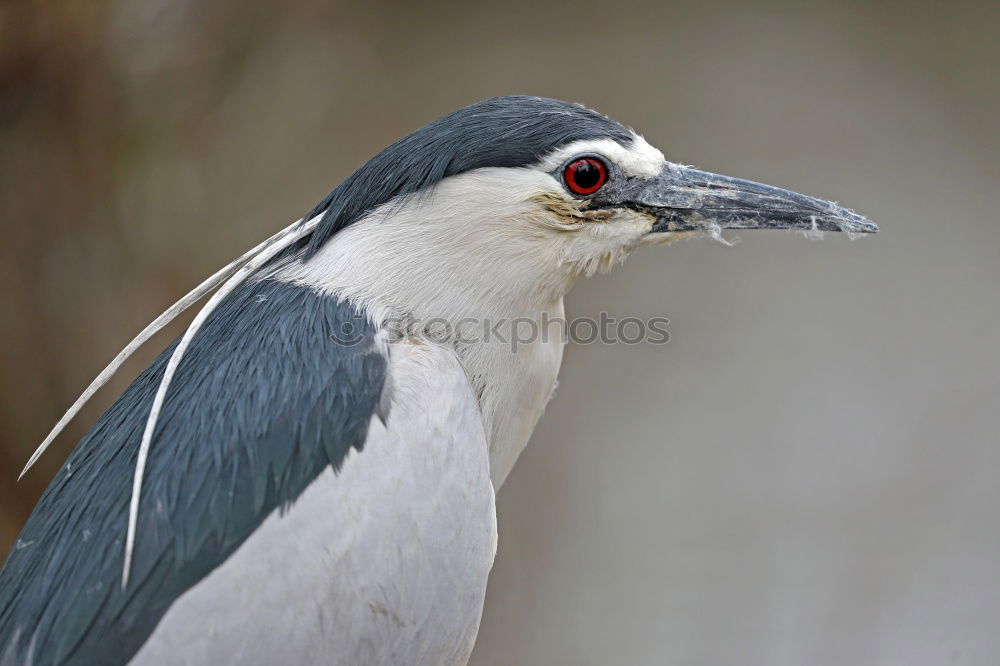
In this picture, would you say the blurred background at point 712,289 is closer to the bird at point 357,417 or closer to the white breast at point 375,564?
the bird at point 357,417

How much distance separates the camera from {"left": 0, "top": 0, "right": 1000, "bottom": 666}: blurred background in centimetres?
323

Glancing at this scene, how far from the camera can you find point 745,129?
3717 millimetres

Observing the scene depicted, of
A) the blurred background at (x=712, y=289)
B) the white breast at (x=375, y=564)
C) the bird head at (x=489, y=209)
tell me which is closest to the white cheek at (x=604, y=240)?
the bird head at (x=489, y=209)

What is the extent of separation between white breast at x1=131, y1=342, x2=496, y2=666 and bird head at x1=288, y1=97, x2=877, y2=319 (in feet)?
0.51

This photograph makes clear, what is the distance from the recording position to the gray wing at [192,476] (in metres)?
1.14

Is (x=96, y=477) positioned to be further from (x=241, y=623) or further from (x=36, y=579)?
(x=241, y=623)

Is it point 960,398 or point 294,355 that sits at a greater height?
point 960,398

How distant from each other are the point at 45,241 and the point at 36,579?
2.03 meters

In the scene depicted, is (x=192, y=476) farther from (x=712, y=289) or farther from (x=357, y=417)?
(x=712, y=289)

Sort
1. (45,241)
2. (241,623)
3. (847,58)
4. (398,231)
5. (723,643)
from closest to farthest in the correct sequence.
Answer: (241,623), (398,231), (45,241), (723,643), (847,58)

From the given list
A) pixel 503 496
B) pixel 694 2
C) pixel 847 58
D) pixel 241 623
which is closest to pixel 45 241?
pixel 503 496
